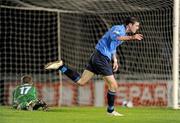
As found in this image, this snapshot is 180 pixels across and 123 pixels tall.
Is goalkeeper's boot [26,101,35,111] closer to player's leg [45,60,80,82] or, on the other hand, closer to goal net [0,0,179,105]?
player's leg [45,60,80,82]

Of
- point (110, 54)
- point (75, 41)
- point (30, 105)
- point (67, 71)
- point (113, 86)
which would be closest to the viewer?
point (113, 86)

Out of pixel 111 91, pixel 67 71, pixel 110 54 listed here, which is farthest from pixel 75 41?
pixel 111 91

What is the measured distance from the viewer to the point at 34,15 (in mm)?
25422

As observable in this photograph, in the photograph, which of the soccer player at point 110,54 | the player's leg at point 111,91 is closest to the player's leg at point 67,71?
the soccer player at point 110,54

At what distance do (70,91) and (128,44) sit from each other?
2.59 meters

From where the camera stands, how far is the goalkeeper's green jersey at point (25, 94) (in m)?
16.1

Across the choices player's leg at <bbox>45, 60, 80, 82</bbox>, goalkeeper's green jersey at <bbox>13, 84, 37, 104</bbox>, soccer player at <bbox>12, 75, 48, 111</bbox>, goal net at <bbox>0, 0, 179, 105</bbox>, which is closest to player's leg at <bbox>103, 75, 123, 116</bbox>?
player's leg at <bbox>45, 60, 80, 82</bbox>

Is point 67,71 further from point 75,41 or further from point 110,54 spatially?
point 75,41

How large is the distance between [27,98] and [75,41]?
841cm

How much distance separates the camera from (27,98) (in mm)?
16141

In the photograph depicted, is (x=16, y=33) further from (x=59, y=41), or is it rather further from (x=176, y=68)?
(x=176, y=68)

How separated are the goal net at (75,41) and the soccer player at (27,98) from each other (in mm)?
4785

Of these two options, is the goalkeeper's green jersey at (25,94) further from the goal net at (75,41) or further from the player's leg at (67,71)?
the goal net at (75,41)

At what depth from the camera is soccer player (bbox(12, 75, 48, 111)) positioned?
1580 cm
